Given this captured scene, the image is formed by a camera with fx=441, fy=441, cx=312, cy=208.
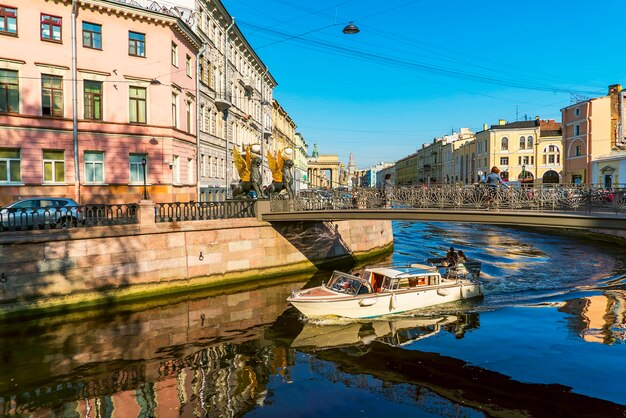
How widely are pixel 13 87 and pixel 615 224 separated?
28.2 metres

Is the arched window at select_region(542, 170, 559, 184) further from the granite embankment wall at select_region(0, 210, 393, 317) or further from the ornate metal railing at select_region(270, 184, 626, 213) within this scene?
the ornate metal railing at select_region(270, 184, 626, 213)

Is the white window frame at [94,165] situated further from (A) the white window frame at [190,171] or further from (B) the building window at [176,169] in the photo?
(A) the white window frame at [190,171]

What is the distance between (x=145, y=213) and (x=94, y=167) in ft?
28.0

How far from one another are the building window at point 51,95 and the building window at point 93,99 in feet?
4.28

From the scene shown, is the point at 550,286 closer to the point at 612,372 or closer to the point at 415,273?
the point at 415,273

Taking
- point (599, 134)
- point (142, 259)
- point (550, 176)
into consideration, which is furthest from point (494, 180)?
point (550, 176)

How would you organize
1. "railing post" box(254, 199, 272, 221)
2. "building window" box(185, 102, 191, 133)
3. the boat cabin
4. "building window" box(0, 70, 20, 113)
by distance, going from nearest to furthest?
the boat cabin
"building window" box(0, 70, 20, 113)
"railing post" box(254, 199, 272, 221)
"building window" box(185, 102, 191, 133)

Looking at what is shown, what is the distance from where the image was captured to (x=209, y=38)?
35062 mm

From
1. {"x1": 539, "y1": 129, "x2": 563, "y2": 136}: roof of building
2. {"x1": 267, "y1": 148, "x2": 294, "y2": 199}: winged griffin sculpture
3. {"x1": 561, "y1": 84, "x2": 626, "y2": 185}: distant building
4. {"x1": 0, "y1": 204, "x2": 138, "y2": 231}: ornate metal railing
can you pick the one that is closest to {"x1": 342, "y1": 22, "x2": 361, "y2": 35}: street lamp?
{"x1": 267, "y1": 148, "x2": 294, "y2": 199}: winged griffin sculpture

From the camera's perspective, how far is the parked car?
55.8ft

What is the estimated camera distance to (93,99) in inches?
1011

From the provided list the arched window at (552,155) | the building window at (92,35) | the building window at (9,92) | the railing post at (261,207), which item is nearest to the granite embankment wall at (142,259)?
the railing post at (261,207)

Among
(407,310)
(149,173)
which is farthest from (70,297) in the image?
(407,310)

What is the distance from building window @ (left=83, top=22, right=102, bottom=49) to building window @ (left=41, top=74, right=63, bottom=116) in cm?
265
